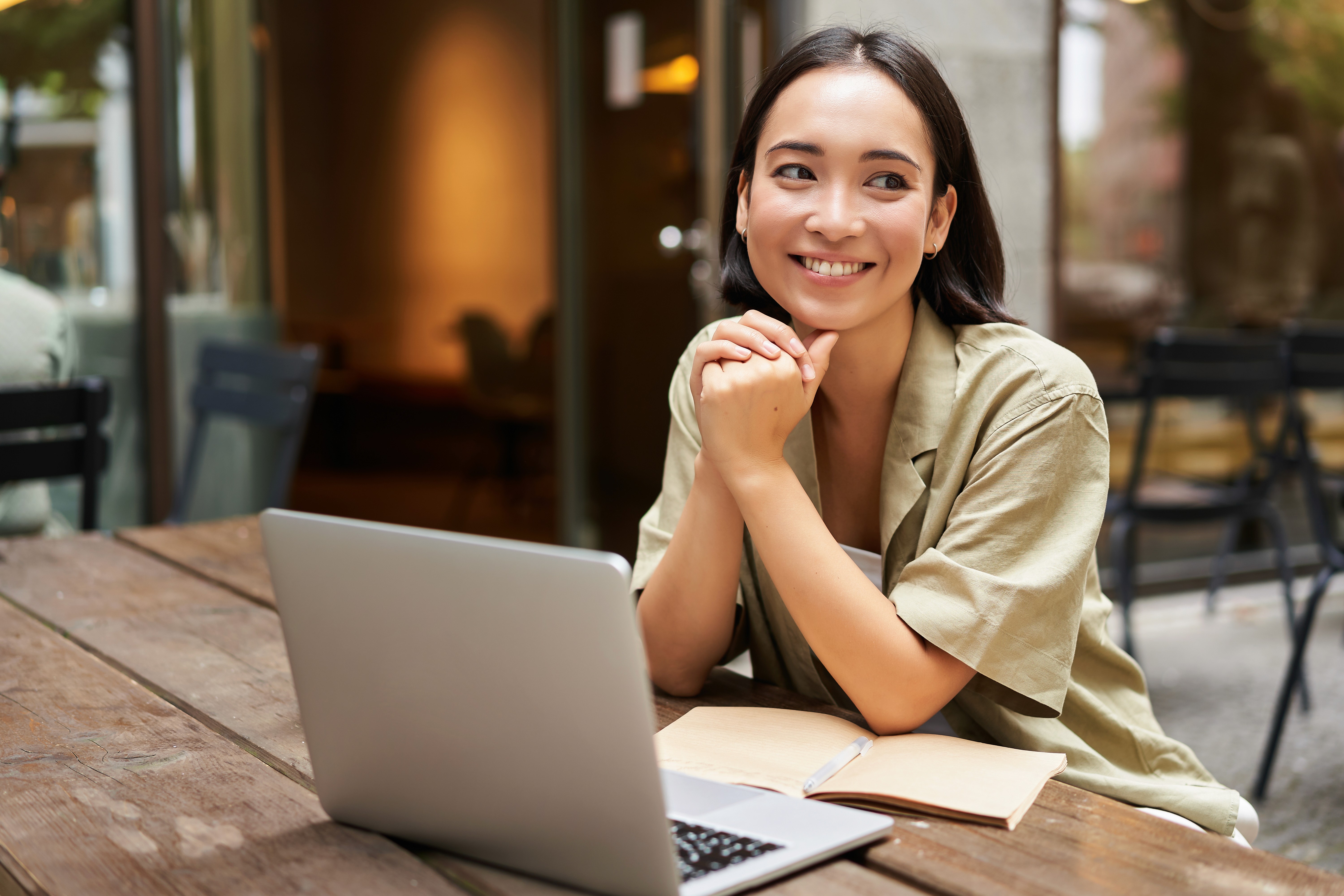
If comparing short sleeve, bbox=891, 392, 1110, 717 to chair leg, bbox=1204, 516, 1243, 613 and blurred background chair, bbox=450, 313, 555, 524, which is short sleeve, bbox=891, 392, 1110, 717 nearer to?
chair leg, bbox=1204, 516, 1243, 613

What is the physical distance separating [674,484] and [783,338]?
0.83 ft

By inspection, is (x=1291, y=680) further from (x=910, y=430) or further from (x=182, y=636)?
(x=182, y=636)

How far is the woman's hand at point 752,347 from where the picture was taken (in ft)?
3.59

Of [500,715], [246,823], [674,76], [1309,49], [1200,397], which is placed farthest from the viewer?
[1309,49]

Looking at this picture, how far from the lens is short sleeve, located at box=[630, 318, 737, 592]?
4.15 ft

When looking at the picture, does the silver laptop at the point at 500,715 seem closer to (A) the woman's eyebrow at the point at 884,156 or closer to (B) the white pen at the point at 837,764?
(B) the white pen at the point at 837,764

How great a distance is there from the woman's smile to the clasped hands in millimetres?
67

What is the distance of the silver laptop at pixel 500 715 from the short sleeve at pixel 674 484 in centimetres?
45

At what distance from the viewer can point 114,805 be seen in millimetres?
874

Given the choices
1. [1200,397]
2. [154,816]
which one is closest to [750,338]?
[154,816]

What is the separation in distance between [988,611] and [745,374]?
0.90 ft

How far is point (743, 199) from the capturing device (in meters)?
1.28

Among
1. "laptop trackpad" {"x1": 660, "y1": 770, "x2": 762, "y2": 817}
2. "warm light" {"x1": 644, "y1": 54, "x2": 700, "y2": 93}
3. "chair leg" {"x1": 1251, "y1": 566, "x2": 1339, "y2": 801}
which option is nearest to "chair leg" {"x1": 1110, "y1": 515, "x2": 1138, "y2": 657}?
"chair leg" {"x1": 1251, "y1": 566, "x2": 1339, "y2": 801}

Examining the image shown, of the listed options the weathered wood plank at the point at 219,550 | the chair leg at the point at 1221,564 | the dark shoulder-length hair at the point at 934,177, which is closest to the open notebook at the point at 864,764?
the dark shoulder-length hair at the point at 934,177
